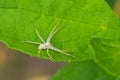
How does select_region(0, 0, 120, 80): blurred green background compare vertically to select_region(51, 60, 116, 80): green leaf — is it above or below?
above

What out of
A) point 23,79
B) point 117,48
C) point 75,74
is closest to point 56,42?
Answer: point 75,74

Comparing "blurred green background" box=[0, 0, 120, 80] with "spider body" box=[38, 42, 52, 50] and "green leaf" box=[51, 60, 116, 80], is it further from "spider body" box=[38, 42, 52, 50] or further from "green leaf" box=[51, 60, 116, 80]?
"green leaf" box=[51, 60, 116, 80]

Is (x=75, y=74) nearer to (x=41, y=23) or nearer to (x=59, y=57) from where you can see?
(x=59, y=57)

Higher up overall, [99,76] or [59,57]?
[59,57]

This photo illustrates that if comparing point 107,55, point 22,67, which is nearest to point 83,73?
point 107,55

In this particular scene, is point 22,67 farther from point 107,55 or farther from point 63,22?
point 107,55

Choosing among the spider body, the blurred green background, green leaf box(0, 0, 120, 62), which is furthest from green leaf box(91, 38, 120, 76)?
the blurred green background
